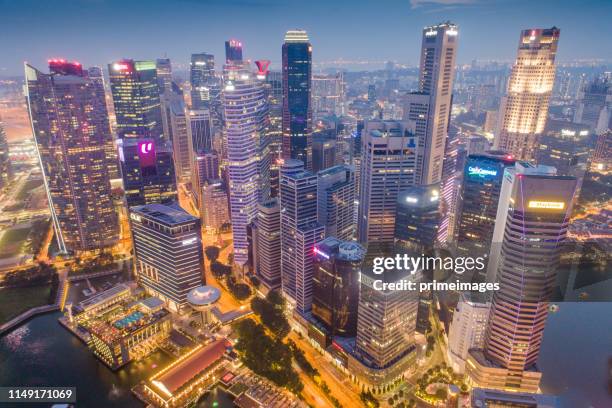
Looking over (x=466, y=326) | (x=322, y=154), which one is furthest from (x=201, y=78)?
(x=466, y=326)

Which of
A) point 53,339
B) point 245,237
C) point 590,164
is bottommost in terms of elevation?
point 53,339

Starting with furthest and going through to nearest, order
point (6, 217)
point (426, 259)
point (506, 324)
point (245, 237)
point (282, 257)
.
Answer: point (6, 217)
point (245, 237)
point (282, 257)
point (426, 259)
point (506, 324)

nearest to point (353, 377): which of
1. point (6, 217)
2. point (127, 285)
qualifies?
point (127, 285)

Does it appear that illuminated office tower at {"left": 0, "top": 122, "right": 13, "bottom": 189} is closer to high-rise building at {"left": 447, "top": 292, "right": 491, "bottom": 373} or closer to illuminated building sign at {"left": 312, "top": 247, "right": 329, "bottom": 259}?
illuminated building sign at {"left": 312, "top": 247, "right": 329, "bottom": 259}

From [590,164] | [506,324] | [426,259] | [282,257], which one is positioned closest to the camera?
[506,324]

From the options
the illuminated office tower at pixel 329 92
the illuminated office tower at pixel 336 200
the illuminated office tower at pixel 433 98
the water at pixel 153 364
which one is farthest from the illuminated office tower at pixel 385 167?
the illuminated office tower at pixel 329 92

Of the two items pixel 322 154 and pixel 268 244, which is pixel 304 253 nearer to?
pixel 268 244

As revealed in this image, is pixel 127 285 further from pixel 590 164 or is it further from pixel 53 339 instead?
pixel 590 164

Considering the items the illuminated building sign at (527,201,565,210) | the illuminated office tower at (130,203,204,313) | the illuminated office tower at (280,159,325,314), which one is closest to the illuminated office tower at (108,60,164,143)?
the illuminated office tower at (130,203,204,313)

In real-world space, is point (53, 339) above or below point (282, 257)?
below
